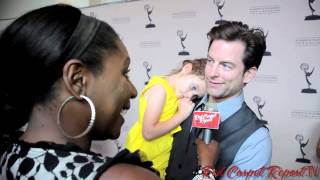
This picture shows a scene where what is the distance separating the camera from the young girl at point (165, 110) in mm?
1566

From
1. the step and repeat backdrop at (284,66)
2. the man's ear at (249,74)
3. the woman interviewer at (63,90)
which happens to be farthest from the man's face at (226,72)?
the woman interviewer at (63,90)

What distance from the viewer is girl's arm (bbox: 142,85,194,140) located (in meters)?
1.57

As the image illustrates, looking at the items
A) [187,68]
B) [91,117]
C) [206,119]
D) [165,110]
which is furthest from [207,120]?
[91,117]

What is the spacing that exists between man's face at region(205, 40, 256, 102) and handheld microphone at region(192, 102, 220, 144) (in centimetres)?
4

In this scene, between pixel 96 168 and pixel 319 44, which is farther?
pixel 319 44

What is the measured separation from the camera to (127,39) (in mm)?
2090

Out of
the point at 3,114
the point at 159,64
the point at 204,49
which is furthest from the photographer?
the point at 159,64

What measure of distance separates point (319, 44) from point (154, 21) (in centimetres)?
92

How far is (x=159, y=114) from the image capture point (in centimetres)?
158

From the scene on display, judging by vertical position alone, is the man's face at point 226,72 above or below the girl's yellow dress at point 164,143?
above

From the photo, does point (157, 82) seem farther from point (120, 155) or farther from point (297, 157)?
point (120, 155)

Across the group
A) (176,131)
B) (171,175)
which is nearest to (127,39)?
(176,131)

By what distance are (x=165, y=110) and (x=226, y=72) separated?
1.12 feet

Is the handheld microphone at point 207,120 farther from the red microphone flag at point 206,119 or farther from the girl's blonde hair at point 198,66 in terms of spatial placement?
the girl's blonde hair at point 198,66
